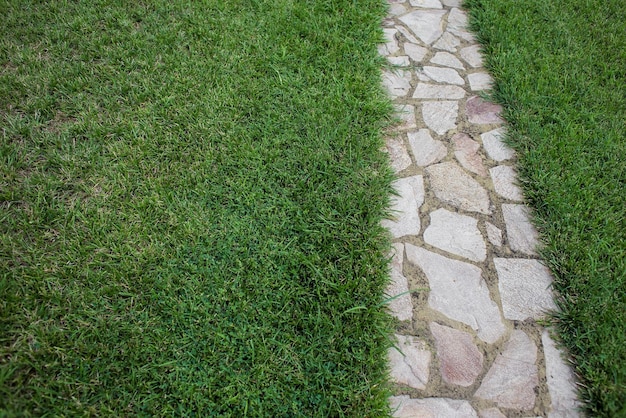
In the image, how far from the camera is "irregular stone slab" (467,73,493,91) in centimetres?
336

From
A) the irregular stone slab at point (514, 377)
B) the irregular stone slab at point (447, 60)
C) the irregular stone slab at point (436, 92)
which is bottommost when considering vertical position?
the irregular stone slab at point (514, 377)

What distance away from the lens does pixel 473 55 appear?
11.9 feet

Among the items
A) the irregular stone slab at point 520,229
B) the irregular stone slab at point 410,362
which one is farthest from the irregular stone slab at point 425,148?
the irregular stone slab at point 410,362

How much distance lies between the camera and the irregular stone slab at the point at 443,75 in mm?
3424

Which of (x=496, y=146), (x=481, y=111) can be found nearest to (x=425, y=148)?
(x=496, y=146)

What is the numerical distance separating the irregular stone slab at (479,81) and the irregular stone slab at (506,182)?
2.73 ft

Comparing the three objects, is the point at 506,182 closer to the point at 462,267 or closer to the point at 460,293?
the point at 462,267

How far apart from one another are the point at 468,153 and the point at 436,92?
0.66 meters

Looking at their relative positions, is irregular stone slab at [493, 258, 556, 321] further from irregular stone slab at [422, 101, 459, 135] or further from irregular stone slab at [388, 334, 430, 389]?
irregular stone slab at [422, 101, 459, 135]

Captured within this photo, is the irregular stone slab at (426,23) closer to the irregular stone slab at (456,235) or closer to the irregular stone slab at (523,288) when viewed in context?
the irregular stone slab at (456,235)

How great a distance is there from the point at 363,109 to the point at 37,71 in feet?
7.34

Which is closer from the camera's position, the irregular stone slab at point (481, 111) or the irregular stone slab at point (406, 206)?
the irregular stone slab at point (406, 206)

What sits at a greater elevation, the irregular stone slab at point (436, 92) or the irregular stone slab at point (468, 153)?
the irregular stone slab at point (436, 92)

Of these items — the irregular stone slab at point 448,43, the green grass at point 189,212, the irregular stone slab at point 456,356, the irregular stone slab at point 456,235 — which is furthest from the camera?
the irregular stone slab at point 448,43
